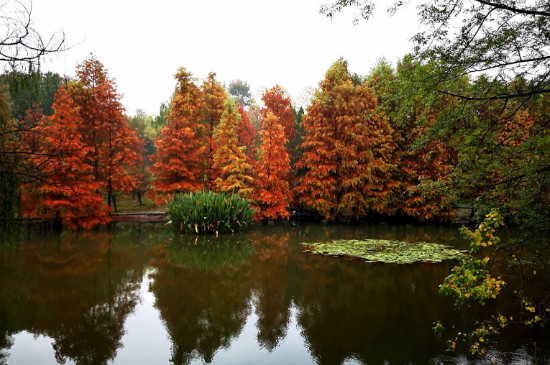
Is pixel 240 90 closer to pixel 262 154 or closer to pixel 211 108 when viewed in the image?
pixel 211 108

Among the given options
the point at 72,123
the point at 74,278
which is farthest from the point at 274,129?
the point at 74,278

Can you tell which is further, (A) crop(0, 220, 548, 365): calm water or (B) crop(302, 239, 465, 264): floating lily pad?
(B) crop(302, 239, 465, 264): floating lily pad

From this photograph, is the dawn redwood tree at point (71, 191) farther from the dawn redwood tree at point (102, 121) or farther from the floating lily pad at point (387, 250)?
the floating lily pad at point (387, 250)

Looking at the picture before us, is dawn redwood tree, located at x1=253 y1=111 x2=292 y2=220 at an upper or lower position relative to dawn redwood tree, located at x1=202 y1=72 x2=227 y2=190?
lower

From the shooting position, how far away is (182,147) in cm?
1664

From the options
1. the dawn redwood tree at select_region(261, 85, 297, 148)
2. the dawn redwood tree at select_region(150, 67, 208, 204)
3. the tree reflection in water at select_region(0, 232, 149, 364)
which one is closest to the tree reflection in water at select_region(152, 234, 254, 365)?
the tree reflection in water at select_region(0, 232, 149, 364)

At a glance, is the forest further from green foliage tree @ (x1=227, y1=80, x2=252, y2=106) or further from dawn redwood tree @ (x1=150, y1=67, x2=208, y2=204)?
green foliage tree @ (x1=227, y1=80, x2=252, y2=106)

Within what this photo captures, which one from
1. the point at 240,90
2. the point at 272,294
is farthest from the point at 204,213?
the point at 240,90

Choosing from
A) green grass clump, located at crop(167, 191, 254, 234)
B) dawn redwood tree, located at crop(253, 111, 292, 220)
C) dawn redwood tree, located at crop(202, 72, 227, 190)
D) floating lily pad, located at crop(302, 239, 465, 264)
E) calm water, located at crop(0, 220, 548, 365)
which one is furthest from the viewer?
dawn redwood tree, located at crop(202, 72, 227, 190)

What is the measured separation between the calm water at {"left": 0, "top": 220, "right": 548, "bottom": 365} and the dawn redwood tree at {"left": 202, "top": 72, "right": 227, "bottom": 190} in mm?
8613

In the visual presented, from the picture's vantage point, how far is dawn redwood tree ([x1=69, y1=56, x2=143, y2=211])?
52.5 ft

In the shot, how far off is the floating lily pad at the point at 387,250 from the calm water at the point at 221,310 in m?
0.65

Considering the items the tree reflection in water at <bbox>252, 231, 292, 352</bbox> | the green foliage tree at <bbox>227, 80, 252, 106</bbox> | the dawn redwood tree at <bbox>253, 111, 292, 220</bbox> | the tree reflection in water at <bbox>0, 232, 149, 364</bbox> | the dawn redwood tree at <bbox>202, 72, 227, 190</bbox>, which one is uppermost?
the green foliage tree at <bbox>227, 80, 252, 106</bbox>

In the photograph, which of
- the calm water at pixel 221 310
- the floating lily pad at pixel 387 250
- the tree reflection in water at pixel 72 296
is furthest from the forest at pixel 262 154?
the calm water at pixel 221 310
